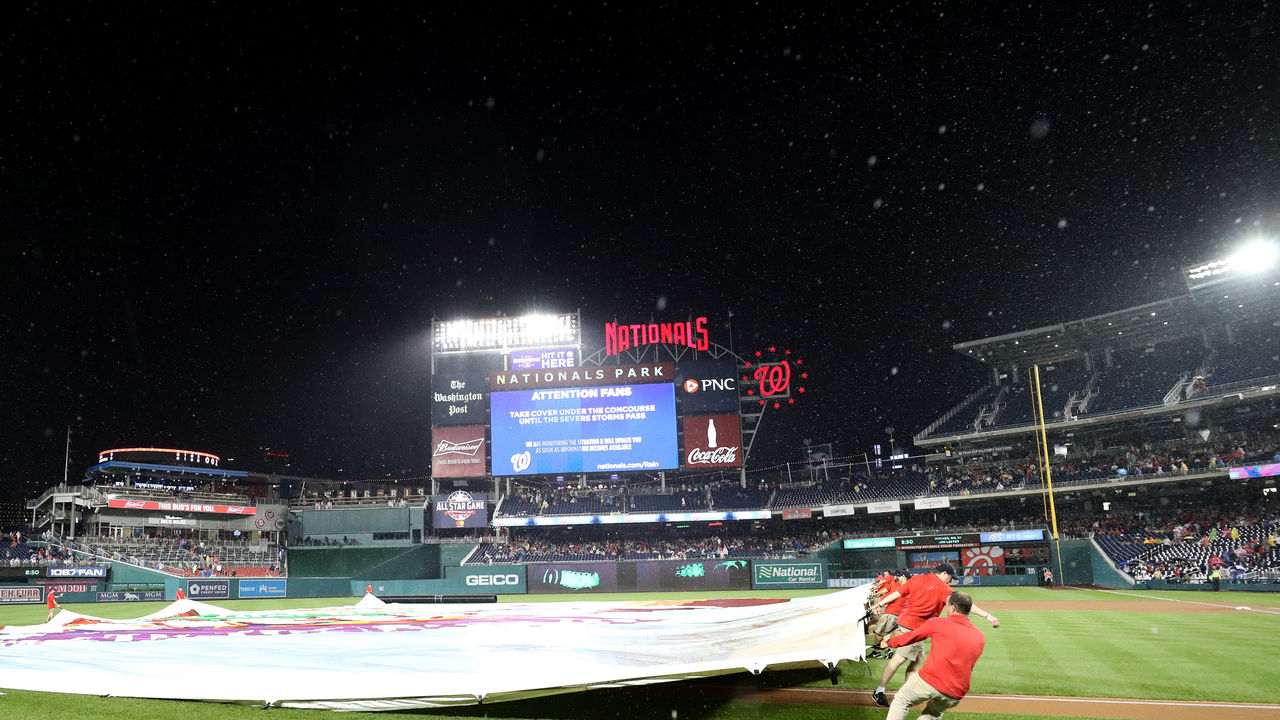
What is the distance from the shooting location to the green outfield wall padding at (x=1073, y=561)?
3953cm

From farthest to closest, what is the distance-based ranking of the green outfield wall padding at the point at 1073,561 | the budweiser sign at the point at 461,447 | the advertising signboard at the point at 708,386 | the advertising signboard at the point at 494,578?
the budweiser sign at the point at 461,447, the advertising signboard at the point at 708,386, the advertising signboard at the point at 494,578, the green outfield wall padding at the point at 1073,561

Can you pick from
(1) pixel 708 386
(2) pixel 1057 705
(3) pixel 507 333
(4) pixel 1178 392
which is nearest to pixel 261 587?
(3) pixel 507 333

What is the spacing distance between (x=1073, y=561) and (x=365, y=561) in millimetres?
43322

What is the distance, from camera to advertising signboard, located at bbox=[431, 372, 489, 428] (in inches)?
1999

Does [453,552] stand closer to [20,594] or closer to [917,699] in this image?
[20,594]

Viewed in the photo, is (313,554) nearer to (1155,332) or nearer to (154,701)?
(154,701)

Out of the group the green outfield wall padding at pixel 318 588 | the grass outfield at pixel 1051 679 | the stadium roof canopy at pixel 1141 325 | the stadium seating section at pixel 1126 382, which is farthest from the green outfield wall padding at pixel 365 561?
the grass outfield at pixel 1051 679

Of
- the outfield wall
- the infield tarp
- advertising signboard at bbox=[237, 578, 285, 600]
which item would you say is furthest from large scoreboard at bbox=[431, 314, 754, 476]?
the infield tarp

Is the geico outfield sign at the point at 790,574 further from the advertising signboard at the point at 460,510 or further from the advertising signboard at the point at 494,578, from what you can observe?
the advertising signboard at the point at 460,510

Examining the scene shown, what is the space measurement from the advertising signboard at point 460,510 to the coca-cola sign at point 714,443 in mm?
14072

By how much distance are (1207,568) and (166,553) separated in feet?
196

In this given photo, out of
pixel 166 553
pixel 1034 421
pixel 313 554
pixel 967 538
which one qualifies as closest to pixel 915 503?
pixel 967 538

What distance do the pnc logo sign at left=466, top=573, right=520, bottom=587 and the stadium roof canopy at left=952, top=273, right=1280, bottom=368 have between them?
3345cm

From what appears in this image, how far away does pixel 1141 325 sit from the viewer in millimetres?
48594
